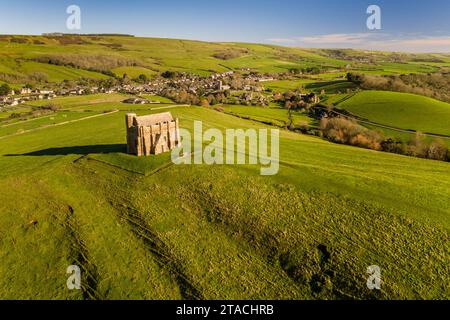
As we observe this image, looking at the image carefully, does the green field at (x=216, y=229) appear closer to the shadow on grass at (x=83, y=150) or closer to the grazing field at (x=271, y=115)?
the shadow on grass at (x=83, y=150)

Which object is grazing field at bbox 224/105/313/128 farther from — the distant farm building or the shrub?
the distant farm building

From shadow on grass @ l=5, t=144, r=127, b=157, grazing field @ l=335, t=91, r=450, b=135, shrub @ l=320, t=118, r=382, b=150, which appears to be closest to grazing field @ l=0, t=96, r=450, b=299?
shadow on grass @ l=5, t=144, r=127, b=157

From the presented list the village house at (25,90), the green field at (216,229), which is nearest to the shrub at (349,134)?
the green field at (216,229)

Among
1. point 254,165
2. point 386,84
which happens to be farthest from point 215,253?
point 386,84

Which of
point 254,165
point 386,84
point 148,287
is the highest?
point 386,84

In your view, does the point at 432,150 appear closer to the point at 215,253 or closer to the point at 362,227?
the point at 362,227

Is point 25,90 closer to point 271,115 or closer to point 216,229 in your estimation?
point 271,115


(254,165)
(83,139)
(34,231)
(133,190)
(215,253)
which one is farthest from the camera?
(83,139)

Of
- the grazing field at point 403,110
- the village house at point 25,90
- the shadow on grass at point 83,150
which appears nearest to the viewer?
the shadow on grass at point 83,150
